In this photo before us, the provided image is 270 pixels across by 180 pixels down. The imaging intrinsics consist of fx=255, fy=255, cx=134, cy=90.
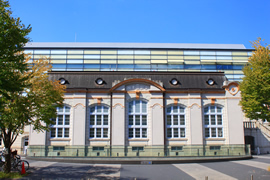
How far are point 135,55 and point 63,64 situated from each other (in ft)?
50.9

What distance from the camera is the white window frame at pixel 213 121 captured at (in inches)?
1267

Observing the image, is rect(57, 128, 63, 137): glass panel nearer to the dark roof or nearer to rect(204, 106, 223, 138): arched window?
the dark roof

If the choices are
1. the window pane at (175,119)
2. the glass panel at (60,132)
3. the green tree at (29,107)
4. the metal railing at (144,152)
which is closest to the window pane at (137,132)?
the metal railing at (144,152)

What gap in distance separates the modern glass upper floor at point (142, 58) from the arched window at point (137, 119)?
23.1m

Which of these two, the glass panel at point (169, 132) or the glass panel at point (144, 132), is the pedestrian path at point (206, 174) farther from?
the glass panel at point (144, 132)

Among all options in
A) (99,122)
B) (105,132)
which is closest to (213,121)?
(105,132)

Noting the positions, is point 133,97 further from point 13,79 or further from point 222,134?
point 13,79

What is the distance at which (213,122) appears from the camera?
32.5 m

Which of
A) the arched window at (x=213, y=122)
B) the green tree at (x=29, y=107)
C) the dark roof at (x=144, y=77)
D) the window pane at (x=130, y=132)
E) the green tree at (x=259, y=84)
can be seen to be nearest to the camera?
the green tree at (x=29, y=107)

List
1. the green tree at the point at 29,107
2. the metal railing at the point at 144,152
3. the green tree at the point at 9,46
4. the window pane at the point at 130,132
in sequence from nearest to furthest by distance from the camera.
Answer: the green tree at the point at 9,46, the green tree at the point at 29,107, the metal railing at the point at 144,152, the window pane at the point at 130,132

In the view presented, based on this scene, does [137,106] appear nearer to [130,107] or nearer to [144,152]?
[130,107]

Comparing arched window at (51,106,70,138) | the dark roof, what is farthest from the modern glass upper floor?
arched window at (51,106,70,138)

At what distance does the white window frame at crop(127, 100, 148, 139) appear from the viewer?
1235 inches

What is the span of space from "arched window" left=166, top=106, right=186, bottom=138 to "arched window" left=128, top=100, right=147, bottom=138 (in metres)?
3.02
